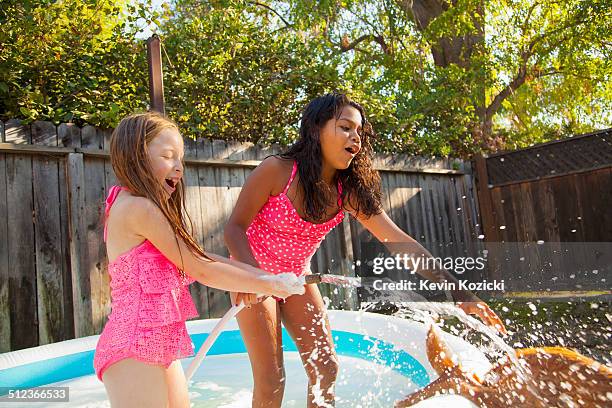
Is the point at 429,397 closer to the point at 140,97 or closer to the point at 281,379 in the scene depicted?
the point at 281,379

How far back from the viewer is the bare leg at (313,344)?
2152 mm

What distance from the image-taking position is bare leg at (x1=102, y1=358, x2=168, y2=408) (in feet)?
4.64

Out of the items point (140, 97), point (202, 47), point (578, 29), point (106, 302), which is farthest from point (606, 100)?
point (106, 302)

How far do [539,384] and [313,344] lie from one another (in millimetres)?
852

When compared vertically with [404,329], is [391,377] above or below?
below

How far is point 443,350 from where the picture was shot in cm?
284

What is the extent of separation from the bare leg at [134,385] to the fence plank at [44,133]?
277cm

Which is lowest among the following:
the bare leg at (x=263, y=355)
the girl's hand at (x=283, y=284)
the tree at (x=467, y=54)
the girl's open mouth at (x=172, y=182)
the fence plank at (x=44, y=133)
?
the bare leg at (x=263, y=355)

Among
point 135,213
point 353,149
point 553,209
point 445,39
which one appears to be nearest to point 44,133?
point 353,149

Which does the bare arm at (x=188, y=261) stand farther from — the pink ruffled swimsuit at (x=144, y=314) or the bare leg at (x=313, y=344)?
the bare leg at (x=313, y=344)

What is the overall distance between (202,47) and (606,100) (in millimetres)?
8463

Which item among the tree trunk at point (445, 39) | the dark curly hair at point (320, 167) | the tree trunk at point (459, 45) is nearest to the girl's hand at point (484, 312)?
the dark curly hair at point (320, 167)

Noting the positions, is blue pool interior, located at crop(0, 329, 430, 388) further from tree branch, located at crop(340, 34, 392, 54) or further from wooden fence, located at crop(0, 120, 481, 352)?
tree branch, located at crop(340, 34, 392, 54)

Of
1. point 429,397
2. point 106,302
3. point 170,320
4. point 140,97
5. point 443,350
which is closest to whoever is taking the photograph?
point 170,320
